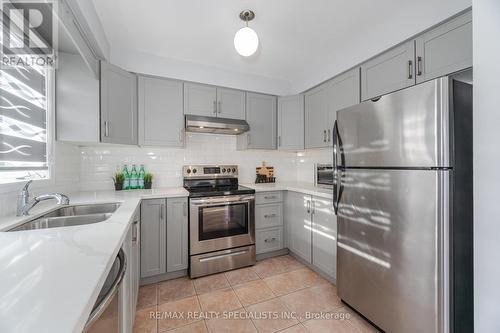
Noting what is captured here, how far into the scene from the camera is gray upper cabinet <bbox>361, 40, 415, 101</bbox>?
5.63 feet

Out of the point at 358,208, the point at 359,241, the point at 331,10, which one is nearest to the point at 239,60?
the point at 331,10

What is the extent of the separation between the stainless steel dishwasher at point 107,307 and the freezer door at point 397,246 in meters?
1.49

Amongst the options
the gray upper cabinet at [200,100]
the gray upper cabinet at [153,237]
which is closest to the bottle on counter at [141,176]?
the gray upper cabinet at [153,237]

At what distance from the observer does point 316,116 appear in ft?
8.82

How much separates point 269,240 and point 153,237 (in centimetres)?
Result: 132

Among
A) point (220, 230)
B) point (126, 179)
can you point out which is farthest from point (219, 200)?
point (126, 179)

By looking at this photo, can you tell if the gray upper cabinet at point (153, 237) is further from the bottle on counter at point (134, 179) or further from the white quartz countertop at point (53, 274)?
the white quartz countertop at point (53, 274)

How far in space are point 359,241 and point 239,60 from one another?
2.21 m

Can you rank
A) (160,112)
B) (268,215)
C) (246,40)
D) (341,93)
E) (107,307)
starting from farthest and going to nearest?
(268,215) → (160,112) → (341,93) → (246,40) → (107,307)

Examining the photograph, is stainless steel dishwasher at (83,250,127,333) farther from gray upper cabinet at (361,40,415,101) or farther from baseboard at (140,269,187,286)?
gray upper cabinet at (361,40,415,101)

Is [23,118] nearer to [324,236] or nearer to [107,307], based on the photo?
[107,307]

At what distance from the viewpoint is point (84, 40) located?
5.54 ft

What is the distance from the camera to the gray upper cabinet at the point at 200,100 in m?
2.54

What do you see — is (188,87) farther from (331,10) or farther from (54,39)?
(331,10)
